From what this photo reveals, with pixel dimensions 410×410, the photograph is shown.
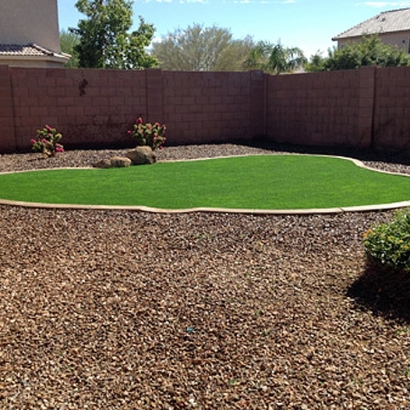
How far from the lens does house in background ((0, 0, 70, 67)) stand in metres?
22.7

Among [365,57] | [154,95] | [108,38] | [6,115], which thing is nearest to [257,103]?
[154,95]

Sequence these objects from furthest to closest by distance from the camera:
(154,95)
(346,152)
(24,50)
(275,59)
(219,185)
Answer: (275,59) → (24,50) → (154,95) → (346,152) → (219,185)

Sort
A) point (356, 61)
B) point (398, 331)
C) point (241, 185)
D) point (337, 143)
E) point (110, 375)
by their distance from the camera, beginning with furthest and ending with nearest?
point (356, 61) → point (337, 143) → point (241, 185) → point (398, 331) → point (110, 375)

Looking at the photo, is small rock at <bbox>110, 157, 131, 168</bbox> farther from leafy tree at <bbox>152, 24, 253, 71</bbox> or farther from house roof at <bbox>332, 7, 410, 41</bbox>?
house roof at <bbox>332, 7, 410, 41</bbox>

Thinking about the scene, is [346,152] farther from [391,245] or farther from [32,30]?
[32,30]

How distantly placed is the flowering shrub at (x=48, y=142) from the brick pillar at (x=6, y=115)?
58cm

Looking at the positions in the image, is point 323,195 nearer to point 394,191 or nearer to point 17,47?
point 394,191

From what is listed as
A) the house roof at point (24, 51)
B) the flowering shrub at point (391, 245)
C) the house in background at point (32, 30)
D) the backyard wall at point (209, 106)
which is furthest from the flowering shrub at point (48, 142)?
the house in background at point (32, 30)

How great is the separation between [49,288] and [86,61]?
98.2 ft

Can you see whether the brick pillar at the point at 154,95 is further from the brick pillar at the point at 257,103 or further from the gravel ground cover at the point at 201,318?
the gravel ground cover at the point at 201,318

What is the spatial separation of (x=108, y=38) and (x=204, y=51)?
10.8 m

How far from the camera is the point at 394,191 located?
8.12m

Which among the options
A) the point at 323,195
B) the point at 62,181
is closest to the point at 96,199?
the point at 62,181

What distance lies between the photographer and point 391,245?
4375mm
